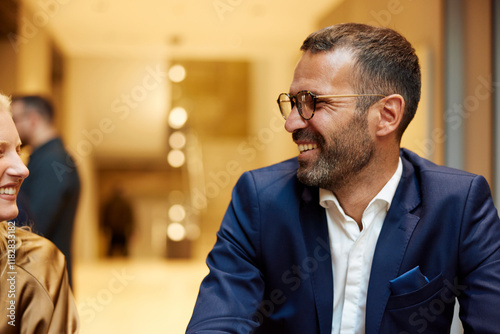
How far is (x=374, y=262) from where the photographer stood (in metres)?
1.44

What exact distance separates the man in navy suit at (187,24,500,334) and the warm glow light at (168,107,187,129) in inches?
345

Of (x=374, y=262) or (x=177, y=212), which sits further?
(x=177, y=212)

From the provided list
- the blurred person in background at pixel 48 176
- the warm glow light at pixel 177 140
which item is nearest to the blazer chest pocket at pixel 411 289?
the blurred person in background at pixel 48 176

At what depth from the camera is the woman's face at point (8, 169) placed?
41.9 inches

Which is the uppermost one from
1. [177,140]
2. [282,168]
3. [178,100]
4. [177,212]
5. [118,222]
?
[178,100]

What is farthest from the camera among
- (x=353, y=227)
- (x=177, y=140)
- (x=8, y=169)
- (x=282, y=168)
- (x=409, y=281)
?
(x=177, y=140)

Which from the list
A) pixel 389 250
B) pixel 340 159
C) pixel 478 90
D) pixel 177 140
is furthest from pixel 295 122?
pixel 177 140

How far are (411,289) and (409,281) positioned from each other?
0.08 ft

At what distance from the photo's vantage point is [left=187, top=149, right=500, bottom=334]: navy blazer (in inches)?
55.3

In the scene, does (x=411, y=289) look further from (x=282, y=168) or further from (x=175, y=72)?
(x=175, y=72)

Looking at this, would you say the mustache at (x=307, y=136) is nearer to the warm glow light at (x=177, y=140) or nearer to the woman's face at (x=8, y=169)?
the woman's face at (x=8, y=169)

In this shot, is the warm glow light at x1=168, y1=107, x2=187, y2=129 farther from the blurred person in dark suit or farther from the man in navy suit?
the man in navy suit

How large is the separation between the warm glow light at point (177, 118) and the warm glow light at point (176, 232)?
1948 millimetres

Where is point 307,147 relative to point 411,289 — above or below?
above
